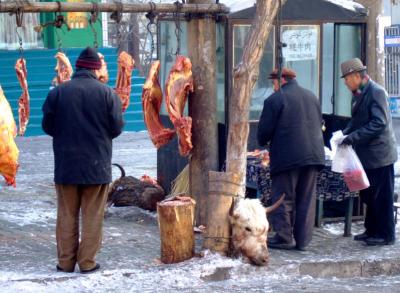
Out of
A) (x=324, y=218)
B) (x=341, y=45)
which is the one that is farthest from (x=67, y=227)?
(x=341, y=45)

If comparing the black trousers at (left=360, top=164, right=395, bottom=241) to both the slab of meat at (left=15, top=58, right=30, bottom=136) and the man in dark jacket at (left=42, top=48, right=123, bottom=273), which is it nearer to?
the man in dark jacket at (left=42, top=48, right=123, bottom=273)

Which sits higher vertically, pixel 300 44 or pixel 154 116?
pixel 300 44

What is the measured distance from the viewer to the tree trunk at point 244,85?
26.0 ft

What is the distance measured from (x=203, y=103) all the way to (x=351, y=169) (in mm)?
1600

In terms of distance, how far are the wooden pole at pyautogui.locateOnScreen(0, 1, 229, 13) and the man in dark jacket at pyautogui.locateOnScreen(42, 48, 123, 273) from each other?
0.78 meters

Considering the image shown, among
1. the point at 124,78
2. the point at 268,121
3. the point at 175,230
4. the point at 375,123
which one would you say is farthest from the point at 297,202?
the point at 124,78

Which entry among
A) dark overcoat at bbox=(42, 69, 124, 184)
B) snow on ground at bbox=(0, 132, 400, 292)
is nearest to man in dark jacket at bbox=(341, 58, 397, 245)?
snow on ground at bbox=(0, 132, 400, 292)

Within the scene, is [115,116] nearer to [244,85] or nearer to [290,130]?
[244,85]

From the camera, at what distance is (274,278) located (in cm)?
775

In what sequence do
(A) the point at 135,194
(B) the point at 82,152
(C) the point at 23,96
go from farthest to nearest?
1. (A) the point at 135,194
2. (C) the point at 23,96
3. (B) the point at 82,152

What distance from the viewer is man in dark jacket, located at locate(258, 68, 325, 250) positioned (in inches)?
324

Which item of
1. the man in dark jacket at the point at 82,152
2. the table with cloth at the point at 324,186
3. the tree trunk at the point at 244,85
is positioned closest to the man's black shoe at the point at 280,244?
the table with cloth at the point at 324,186

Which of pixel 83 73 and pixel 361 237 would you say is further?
pixel 361 237

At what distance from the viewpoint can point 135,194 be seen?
10.2 m
